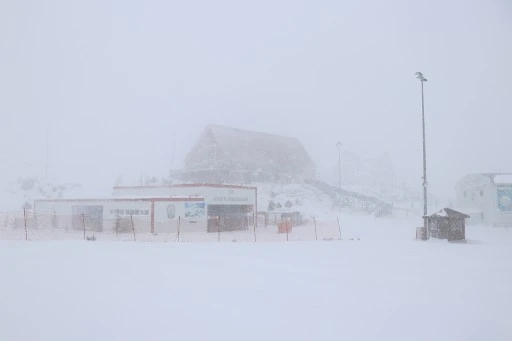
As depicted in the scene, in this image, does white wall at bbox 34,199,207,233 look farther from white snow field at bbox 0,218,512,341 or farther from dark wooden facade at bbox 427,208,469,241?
dark wooden facade at bbox 427,208,469,241

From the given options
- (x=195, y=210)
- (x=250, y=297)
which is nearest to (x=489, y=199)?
(x=195, y=210)

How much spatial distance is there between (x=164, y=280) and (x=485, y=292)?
8.81 metres

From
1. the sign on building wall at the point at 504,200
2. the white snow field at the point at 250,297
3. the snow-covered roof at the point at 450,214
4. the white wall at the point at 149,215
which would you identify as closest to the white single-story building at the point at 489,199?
the sign on building wall at the point at 504,200

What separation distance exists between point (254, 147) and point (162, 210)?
103ft

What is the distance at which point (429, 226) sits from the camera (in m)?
23.7

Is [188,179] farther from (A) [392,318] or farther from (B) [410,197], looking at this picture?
(A) [392,318]

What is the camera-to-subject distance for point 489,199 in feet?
130

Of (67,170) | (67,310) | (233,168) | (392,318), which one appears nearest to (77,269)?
(67,310)

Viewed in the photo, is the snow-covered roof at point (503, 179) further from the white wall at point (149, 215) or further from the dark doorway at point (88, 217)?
the dark doorway at point (88, 217)

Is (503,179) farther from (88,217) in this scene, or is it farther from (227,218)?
(88,217)

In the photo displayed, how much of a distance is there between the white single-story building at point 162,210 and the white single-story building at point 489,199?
2451 centimetres

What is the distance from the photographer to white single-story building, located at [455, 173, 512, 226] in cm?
3838

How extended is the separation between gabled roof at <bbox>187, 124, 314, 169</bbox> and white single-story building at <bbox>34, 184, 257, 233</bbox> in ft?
60.2

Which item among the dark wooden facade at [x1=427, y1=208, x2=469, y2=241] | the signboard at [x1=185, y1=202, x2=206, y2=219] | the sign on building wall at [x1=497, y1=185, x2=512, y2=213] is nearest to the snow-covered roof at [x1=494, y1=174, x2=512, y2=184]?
the sign on building wall at [x1=497, y1=185, x2=512, y2=213]
